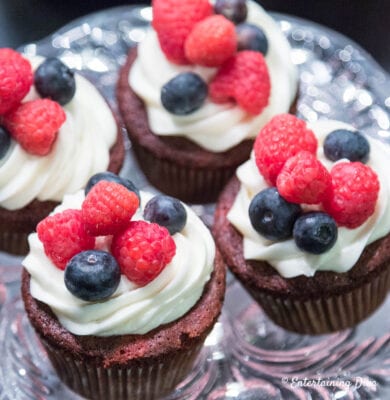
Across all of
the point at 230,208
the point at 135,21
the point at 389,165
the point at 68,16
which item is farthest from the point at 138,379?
the point at 68,16

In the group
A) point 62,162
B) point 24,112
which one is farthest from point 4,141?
point 62,162

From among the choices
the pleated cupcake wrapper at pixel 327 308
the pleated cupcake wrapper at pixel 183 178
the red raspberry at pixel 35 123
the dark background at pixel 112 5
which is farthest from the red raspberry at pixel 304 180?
the dark background at pixel 112 5

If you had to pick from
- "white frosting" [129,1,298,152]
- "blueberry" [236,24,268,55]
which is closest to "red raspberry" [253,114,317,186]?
"white frosting" [129,1,298,152]

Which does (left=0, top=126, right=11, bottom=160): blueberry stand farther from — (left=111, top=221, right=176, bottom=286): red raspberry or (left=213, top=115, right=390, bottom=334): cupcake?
(left=213, top=115, right=390, bottom=334): cupcake

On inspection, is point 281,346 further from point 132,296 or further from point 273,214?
point 132,296

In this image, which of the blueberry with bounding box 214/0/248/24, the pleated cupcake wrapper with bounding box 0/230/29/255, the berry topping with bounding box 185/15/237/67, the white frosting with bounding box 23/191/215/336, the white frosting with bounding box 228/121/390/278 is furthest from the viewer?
the blueberry with bounding box 214/0/248/24
